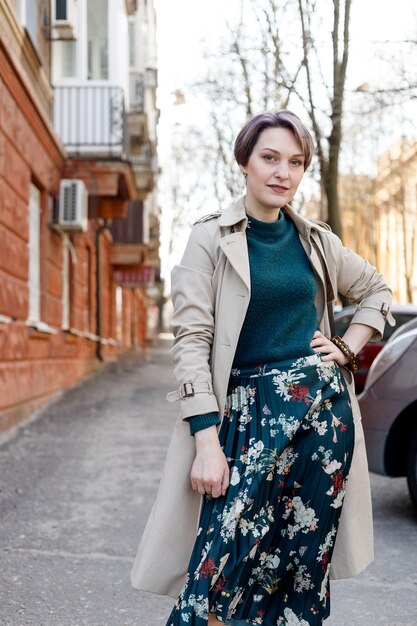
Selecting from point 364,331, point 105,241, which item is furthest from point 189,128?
point 364,331

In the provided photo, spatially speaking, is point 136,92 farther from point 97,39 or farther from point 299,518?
point 299,518

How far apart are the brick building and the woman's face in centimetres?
674

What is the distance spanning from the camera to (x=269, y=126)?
244cm

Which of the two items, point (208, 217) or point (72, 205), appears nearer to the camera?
point (208, 217)

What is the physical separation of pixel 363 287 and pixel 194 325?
0.67 meters

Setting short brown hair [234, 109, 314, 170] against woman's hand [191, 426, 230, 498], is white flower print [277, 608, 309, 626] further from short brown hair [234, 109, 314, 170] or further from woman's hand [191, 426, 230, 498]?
short brown hair [234, 109, 314, 170]

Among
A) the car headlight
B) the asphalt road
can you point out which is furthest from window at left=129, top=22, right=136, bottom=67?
the car headlight

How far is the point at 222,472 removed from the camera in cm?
233

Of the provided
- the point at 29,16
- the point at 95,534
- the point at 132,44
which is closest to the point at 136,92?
the point at 132,44

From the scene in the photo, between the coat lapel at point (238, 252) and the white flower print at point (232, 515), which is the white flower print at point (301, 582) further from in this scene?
the coat lapel at point (238, 252)

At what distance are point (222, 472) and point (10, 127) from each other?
7911mm

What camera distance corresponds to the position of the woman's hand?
7.60ft

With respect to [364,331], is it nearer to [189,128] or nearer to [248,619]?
[248,619]

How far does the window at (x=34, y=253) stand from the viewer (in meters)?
11.5
